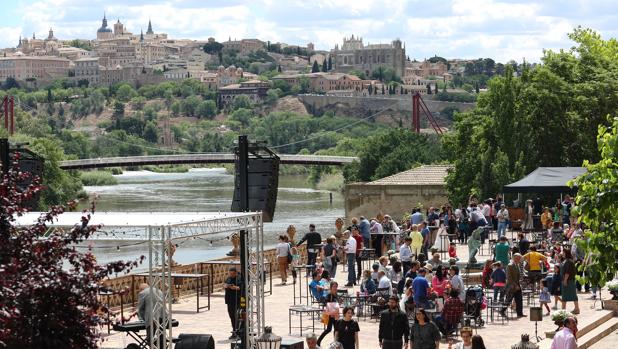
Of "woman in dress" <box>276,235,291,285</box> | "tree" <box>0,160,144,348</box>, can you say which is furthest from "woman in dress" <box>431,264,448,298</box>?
"tree" <box>0,160,144,348</box>

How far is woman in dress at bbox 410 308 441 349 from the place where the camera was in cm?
1249

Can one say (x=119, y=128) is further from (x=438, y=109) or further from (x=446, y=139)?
(x=446, y=139)

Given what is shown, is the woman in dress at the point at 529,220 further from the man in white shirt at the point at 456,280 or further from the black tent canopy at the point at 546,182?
the man in white shirt at the point at 456,280

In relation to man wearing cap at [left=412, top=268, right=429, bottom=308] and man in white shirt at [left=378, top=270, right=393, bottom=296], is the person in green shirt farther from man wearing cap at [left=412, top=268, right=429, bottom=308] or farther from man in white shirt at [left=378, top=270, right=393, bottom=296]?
man wearing cap at [left=412, top=268, right=429, bottom=308]

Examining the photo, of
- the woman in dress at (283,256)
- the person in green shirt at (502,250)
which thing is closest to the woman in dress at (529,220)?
the woman in dress at (283,256)

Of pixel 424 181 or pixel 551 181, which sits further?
pixel 424 181

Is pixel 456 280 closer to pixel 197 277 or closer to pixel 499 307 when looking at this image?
pixel 499 307

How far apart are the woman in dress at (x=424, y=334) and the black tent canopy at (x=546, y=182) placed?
10.9 meters

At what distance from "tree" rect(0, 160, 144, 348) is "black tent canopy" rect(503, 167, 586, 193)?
14447 millimetres

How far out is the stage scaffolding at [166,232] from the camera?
12969 mm

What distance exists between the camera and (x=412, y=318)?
1482cm

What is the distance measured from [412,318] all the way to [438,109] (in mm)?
149204

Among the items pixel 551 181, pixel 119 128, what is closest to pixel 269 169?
pixel 551 181

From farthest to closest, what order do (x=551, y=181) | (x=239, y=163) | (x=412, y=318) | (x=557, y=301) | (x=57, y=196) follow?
(x=57, y=196) < (x=551, y=181) < (x=557, y=301) < (x=239, y=163) < (x=412, y=318)
